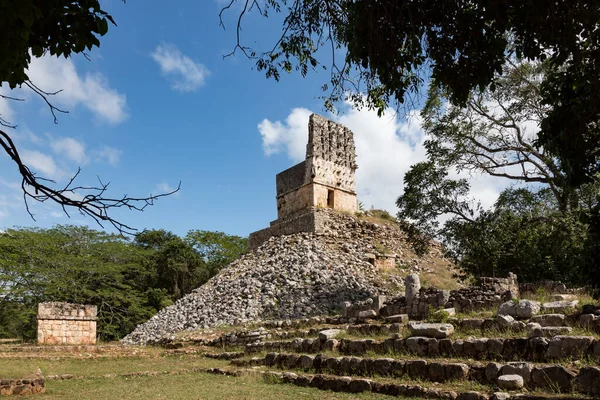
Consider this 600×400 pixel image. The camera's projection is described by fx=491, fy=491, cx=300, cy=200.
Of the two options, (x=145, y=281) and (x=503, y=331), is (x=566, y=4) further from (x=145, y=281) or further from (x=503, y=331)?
(x=145, y=281)

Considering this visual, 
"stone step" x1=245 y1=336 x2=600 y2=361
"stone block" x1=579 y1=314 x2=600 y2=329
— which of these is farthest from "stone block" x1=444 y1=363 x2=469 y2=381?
"stone block" x1=579 y1=314 x2=600 y2=329

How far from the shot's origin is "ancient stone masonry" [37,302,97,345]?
17.7 metres

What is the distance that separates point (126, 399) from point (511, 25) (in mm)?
7900

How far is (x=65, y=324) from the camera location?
59.8ft

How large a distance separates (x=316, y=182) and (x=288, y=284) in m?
7.10

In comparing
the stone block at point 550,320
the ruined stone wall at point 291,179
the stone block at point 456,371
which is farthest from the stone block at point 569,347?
the ruined stone wall at point 291,179

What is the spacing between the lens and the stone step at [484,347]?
730 centimetres

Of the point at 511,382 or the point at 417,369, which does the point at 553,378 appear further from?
the point at 417,369

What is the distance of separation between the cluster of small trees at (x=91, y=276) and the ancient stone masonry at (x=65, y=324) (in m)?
7.77

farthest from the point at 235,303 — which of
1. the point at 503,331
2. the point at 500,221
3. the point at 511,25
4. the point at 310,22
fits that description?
the point at 511,25

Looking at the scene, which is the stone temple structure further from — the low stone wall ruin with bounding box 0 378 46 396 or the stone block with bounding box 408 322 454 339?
the low stone wall ruin with bounding box 0 378 46 396

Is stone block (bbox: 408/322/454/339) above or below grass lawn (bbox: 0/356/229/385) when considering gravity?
above

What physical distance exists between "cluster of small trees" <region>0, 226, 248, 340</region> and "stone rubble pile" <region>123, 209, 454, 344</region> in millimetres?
7668

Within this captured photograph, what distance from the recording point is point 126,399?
8.16 meters
